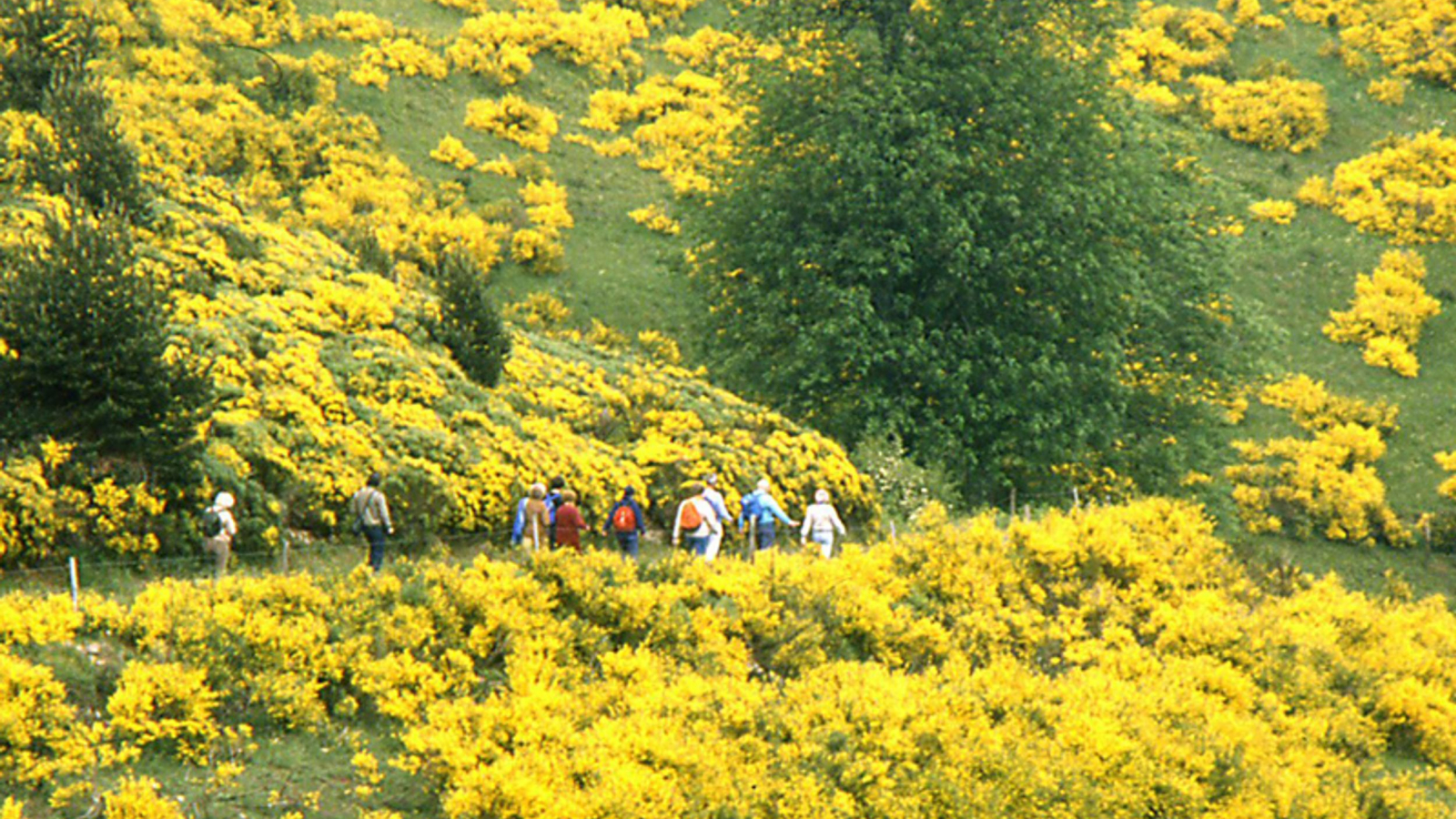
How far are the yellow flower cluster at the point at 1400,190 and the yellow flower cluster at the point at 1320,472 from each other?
8893 millimetres

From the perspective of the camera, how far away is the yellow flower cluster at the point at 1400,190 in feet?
144

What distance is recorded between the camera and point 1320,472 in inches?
1375

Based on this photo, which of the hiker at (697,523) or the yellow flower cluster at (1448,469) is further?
the yellow flower cluster at (1448,469)

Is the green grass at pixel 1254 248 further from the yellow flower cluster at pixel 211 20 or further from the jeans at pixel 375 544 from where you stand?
the jeans at pixel 375 544

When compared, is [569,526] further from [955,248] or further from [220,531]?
[955,248]

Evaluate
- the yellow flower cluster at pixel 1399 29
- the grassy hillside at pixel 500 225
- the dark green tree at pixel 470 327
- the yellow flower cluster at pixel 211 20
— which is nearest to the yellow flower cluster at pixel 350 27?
the grassy hillside at pixel 500 225

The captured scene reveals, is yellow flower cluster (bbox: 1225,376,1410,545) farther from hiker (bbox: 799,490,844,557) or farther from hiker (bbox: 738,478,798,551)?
hiker (bbox: 738,478,798,551)

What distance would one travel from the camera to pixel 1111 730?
13477mm

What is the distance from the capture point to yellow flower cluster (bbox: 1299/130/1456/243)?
44.0 metres

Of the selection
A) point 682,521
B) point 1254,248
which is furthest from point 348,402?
point 1254,248

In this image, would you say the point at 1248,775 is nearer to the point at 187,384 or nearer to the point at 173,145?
the point at 187,384

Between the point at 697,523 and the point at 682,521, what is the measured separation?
190 millimetres

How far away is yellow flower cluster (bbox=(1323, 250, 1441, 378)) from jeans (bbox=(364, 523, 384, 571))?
31.5 meters

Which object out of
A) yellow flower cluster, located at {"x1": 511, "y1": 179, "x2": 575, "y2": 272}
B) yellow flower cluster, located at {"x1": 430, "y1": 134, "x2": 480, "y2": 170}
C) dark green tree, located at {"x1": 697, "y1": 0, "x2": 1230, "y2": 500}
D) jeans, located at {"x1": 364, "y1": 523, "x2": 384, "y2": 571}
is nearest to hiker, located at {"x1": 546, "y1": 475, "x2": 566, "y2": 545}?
jeans, located at {"x1": 364, "y1": 523, "x2": 384, "y2": 571}
